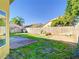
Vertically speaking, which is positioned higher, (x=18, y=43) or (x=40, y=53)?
(x=18, y=43)

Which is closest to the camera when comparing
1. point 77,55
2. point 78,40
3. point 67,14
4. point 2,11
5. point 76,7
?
point 2,11

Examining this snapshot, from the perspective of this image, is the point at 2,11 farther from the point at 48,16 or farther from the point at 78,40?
the point at 48,16

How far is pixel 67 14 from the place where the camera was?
1444 inches

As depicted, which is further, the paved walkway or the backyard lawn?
the paved walkway

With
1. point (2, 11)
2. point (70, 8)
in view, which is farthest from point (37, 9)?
point (2, 11)

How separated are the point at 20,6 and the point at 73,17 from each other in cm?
1155

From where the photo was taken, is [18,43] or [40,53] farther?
[18,43]

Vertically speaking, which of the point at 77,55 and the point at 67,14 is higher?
the point at 67,14

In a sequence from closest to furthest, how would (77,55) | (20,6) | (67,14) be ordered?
(77,55) → (67,14) → (20,6)

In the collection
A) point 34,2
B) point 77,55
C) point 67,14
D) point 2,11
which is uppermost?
point 34,2

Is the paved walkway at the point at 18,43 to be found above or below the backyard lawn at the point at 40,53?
above

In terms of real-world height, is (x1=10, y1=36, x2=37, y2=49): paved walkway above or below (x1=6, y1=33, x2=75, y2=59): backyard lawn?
above

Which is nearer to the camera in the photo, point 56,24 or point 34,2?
point 56,24

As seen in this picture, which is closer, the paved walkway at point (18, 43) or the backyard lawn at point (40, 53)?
the backyard lawn at point (40, 53)
